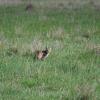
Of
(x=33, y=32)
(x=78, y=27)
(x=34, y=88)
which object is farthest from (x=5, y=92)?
(x=78, y=27)

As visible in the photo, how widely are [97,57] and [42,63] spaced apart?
1961mm

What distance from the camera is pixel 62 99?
8.77 m

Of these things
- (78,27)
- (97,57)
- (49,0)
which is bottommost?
(49,0)

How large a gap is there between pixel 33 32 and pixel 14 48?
501cm

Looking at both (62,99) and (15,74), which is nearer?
(62,99)

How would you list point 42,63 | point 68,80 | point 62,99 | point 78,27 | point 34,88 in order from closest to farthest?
1. point 62,99
2. point 34,88
3. point 68,80
4. point 42,63
5. point 78,27

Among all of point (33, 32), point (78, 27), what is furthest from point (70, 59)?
point (78, 27)

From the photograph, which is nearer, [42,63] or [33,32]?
[42,63]

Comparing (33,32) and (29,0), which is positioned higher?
(33,32)

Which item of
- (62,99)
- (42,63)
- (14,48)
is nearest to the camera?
(62,99)

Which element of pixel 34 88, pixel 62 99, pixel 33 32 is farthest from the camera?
pixel 33 32

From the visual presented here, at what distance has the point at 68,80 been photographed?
1008cm

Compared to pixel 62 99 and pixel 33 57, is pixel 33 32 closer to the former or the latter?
pixel 33 57

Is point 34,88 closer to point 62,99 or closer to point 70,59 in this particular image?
point 62,99
